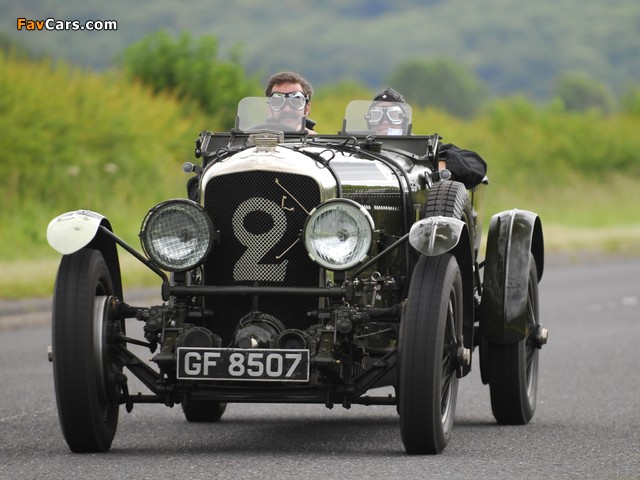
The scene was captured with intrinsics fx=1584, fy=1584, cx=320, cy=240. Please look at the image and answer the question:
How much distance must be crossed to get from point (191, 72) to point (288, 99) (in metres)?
22.6

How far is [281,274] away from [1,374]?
4.72 meters

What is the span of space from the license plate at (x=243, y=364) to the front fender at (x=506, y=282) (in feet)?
5.57

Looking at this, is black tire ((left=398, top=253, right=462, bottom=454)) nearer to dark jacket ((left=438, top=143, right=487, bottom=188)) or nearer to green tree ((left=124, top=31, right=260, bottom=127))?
dark jacket ((left=438, top=143, right=487, bottom=188))

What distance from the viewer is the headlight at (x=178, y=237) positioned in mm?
7336

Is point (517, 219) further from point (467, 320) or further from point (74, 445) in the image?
point (74, 445)

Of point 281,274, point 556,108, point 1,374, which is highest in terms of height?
point 556,108

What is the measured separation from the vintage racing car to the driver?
84cm

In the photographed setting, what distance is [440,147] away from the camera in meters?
8.97

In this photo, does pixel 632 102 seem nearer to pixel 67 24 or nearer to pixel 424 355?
pixel 67 24

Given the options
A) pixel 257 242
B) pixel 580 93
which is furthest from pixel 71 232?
pixel 580 93

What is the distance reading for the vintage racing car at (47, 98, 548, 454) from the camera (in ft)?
23.2

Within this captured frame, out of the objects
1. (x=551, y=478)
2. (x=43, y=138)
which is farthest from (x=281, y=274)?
(x=43, y=138)

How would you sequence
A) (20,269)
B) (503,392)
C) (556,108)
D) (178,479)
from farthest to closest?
(556,108), (20,269), (503,392), (178,479)

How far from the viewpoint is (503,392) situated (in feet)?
28.8
